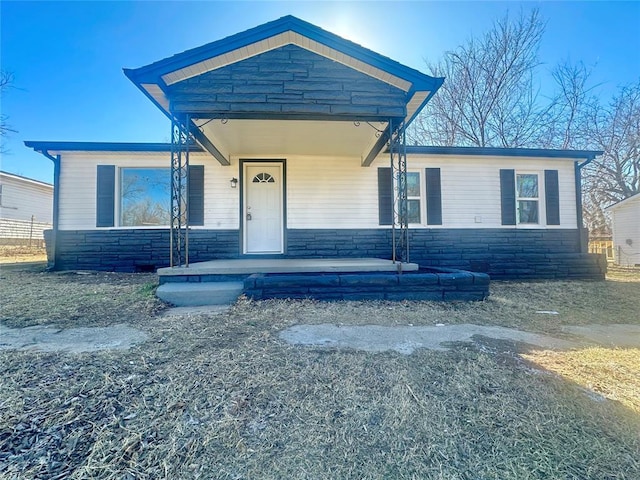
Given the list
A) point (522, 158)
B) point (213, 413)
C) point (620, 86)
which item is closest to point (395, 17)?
point (522, 158)

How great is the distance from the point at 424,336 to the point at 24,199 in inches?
826

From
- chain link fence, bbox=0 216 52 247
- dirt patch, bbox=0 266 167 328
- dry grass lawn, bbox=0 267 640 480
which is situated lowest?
dry grass lawn, bbox=0 267 640 480

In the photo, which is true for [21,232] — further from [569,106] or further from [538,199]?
[569,106]

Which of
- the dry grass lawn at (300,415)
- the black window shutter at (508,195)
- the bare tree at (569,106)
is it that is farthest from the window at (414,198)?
the bare tree at (569,106)

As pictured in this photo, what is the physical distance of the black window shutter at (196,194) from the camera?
→ 21.8ft

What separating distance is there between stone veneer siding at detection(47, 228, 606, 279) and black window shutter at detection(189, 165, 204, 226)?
0.96ft

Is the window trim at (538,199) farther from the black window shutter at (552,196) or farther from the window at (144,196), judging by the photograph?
the window at (144,196)

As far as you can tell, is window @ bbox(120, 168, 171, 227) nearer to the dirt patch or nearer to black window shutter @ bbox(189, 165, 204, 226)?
black window shutter @ bbox(189, 165, 204, 226)

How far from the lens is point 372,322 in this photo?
3.18 meters

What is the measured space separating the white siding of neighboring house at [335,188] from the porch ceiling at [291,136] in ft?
1.34

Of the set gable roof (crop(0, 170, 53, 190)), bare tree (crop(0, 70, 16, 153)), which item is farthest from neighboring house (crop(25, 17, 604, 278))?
gable roof (crop(0, 170, 53, 190))

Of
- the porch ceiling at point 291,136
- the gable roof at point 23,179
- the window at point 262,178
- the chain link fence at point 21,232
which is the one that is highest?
the gable roof at point 23,179

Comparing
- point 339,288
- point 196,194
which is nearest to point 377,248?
point 339,288

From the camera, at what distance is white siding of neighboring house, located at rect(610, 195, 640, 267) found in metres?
12.2
